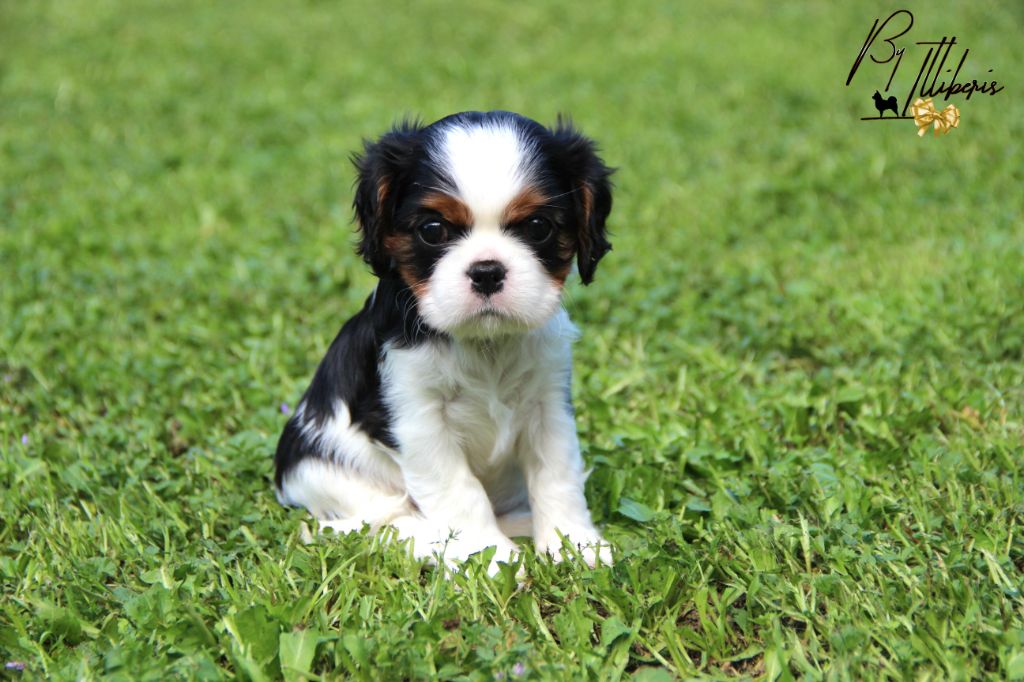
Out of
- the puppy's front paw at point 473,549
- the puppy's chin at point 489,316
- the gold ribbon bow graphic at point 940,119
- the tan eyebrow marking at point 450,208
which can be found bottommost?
the puppy's front paw at point 473,549

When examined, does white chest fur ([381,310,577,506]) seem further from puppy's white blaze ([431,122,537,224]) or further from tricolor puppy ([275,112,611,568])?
puppy's white blaze ([431,122,537,224])

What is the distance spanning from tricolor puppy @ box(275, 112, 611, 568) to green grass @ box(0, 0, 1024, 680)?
24 centimetres

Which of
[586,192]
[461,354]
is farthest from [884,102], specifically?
[461,354]

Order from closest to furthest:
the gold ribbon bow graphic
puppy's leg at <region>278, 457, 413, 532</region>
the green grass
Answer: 1. the green grass
2. puppy's leg at <region>278, 457, 413, 532</region>
3. the gold ribbon bow graphic

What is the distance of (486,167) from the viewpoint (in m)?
3.09

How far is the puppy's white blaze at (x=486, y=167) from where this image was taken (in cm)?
309

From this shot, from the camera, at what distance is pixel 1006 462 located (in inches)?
154

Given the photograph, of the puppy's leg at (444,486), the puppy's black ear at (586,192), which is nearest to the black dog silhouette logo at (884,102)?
the puppy's black ear at (586,192)

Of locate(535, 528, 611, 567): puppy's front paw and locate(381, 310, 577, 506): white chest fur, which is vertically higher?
locate(381, 310, 577, 506): white chest fur

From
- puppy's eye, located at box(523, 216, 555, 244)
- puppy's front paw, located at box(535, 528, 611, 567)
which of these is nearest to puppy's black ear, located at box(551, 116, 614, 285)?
puppy's eye, located at box(523, 216, 555, 244)

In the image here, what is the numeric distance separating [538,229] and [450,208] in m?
0.28

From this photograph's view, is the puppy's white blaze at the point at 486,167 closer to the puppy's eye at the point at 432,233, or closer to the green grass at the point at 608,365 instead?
the puppy's eye at the point at 432,233

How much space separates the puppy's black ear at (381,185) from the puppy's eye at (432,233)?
144mm

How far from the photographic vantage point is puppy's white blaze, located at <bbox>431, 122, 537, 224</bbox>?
3094mm
